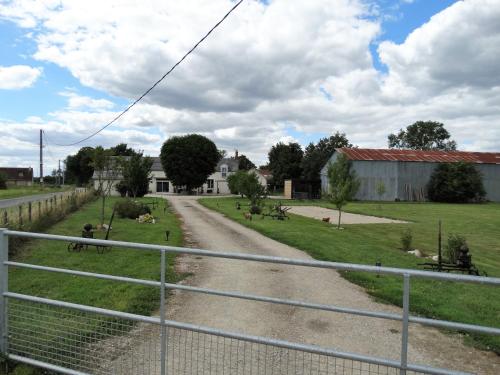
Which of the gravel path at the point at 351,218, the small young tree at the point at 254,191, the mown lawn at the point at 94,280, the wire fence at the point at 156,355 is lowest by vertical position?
the gravel path at the point at 351,218

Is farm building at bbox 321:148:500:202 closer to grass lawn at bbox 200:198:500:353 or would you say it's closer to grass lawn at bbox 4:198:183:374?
grass lawn at bbox 200:198:500:353

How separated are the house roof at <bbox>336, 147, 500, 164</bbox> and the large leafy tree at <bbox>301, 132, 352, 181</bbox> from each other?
13.6m

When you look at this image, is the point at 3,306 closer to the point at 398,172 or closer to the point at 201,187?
the point at 398,172

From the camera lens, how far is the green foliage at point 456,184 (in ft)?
167

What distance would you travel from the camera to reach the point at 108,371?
4.22m

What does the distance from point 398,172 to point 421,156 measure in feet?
18.5

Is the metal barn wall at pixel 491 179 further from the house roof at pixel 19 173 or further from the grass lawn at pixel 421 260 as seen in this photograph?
the house roof at pixel 19 173

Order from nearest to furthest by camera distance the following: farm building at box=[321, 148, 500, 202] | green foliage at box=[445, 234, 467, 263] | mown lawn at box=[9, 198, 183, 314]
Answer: mown lawn at box=[9, 198, 183, 314]
green foliage at box=[445, 234, 467, 263]
farm building at box=[321, 148, 500, 202]

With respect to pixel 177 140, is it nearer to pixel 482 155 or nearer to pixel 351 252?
pixel 482 155

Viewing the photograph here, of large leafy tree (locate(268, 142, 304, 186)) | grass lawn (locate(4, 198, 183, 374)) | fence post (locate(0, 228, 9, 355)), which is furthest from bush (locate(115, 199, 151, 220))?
large leafy tree (locate(268, 142, 304, 186))

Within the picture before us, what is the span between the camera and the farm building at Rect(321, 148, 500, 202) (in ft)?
167

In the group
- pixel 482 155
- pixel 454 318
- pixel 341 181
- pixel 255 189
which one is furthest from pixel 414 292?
pixel 482 155

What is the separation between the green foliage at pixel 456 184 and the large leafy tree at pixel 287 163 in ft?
99.2

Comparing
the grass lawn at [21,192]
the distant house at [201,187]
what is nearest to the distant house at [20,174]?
the grass lawn at [21,192]
